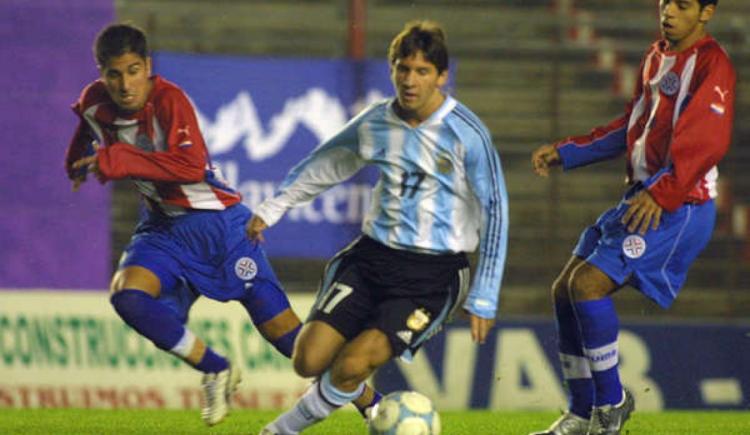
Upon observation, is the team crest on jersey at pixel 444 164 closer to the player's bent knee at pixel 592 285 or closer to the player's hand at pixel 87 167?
the player's bent knee at pixel 592 285

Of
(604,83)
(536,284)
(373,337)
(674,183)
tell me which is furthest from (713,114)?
(604,83)

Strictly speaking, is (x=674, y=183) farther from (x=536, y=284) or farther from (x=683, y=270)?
(x=536, y=284)

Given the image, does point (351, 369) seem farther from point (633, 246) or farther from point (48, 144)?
point (48, 144)

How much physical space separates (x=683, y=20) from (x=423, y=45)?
1.20 meters

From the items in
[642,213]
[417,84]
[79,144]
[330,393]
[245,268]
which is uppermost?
[417,84]

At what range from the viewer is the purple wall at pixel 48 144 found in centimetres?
1126

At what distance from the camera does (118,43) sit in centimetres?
753

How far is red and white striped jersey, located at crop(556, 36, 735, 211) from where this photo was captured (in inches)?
272

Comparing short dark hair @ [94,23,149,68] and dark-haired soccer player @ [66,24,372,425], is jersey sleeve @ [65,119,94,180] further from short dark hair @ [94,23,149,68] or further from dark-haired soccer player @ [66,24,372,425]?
short dark hair @ [94,23,149,68]

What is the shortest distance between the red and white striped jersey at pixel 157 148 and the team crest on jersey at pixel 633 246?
77.4 inches

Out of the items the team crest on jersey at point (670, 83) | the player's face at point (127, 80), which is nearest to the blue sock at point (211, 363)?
the player's face at point (127, 80)

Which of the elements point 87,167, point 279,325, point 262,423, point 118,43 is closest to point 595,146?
point 279,325

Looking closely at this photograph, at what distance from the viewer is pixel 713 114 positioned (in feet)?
22.8

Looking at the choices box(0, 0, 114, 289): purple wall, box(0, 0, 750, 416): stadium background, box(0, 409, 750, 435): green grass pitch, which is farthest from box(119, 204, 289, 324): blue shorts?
box(0, 0, 114, 289): purple wall
